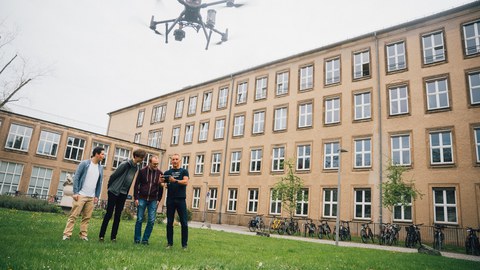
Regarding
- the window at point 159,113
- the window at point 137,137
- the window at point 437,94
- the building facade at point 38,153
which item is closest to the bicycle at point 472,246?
the window at point 437,94

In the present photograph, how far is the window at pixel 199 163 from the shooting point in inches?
1358

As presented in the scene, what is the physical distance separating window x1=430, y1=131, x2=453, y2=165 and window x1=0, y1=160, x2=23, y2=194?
33.9 m

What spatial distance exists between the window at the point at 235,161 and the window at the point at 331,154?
8817mm

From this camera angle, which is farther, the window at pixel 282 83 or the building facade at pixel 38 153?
→ the window at pixel 282 83

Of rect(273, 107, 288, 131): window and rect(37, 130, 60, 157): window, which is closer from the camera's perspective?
rect(273, 107, 288, 131): window

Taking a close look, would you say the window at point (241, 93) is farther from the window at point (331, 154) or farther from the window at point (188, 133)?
the window at point (331, 154)

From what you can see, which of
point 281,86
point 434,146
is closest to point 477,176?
point 434,146

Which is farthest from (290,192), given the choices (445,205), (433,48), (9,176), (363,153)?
(9,176)

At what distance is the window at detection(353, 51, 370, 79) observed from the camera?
2481cm

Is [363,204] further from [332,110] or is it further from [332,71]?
[332,71]

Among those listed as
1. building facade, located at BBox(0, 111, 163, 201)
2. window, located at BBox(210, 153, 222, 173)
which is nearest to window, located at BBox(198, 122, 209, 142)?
window, located at BBox(210, 153, 222, 173)

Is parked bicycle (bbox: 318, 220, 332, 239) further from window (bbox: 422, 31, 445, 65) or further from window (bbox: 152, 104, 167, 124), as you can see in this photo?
window (bbox: 152, 104, 167, 124)

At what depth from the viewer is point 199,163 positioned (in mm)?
34875

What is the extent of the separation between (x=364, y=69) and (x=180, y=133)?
21884mm
